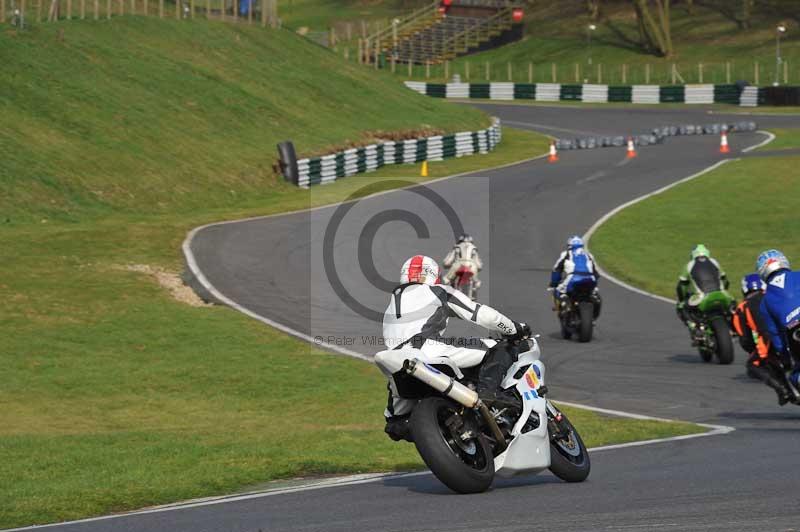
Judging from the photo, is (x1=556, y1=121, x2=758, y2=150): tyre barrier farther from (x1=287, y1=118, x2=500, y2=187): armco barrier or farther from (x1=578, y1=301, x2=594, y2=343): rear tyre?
(x1=578, y1=301, x2=594, y2=343): rear tyre

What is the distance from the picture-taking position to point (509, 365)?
10414 millimetres

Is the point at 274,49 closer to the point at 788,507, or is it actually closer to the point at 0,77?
the point at 0,77

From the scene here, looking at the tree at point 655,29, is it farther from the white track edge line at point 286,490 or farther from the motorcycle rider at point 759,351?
the white track edge line at point 286,490

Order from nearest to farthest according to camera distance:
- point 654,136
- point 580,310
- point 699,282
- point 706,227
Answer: point 699,282
point 580,310
point 706,227
point 654,136

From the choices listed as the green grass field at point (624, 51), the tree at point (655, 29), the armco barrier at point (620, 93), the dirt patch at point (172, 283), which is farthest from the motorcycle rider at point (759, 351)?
the tree at point (655, 29)

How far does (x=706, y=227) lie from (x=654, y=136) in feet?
68.6

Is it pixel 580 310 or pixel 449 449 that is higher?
pixel 449 449

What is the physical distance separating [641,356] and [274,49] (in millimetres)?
39985

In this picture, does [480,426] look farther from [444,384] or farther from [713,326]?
[713,326]

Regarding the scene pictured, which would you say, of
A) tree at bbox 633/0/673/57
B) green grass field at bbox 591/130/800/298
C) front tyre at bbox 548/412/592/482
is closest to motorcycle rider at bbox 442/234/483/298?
green grass field at bbox 591/130/800/298

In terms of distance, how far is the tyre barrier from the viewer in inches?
2077

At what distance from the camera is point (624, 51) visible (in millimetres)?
87375

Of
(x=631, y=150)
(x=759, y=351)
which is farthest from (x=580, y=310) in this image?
(x=631, y=150)

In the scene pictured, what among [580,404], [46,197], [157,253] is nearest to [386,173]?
[46,197]
